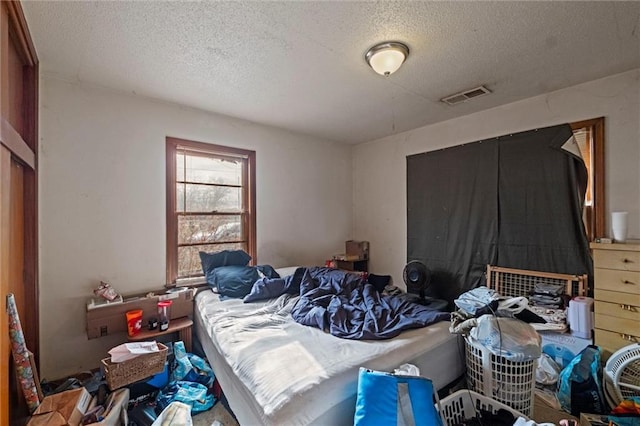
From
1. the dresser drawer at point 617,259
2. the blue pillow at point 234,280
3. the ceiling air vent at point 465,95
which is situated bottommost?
the blue pillow at point 234,280

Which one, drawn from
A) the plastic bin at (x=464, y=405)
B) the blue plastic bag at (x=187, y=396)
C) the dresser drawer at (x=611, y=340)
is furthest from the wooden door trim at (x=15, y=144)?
the dresser drawer at (x=611, y=340)

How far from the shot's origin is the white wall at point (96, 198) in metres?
2.26

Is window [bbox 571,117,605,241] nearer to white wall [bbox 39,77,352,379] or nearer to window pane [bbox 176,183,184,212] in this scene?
white wall [bbox 39,77,352,379]

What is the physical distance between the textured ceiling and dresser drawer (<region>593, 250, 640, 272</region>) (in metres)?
1.47

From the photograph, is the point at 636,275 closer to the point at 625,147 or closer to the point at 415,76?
the point at 625,147

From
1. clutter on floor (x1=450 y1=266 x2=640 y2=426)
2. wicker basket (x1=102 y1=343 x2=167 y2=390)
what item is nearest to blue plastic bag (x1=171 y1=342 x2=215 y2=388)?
wicker basket (x1=102 y1=343 x2=167 y2=390)

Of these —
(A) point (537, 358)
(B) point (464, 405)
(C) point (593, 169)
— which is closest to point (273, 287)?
(B) point (464, 405)

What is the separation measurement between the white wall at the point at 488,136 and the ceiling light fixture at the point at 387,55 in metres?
1.65

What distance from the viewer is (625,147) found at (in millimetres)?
2297

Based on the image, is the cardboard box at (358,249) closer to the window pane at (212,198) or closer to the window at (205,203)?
the window at (205,203)

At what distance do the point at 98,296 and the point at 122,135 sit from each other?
1.46m

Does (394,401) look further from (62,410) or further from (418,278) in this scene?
(418,278)

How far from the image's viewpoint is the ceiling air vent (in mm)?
2625

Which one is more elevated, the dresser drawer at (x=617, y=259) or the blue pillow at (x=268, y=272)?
the dresser drawer at (x=617, y=259)
